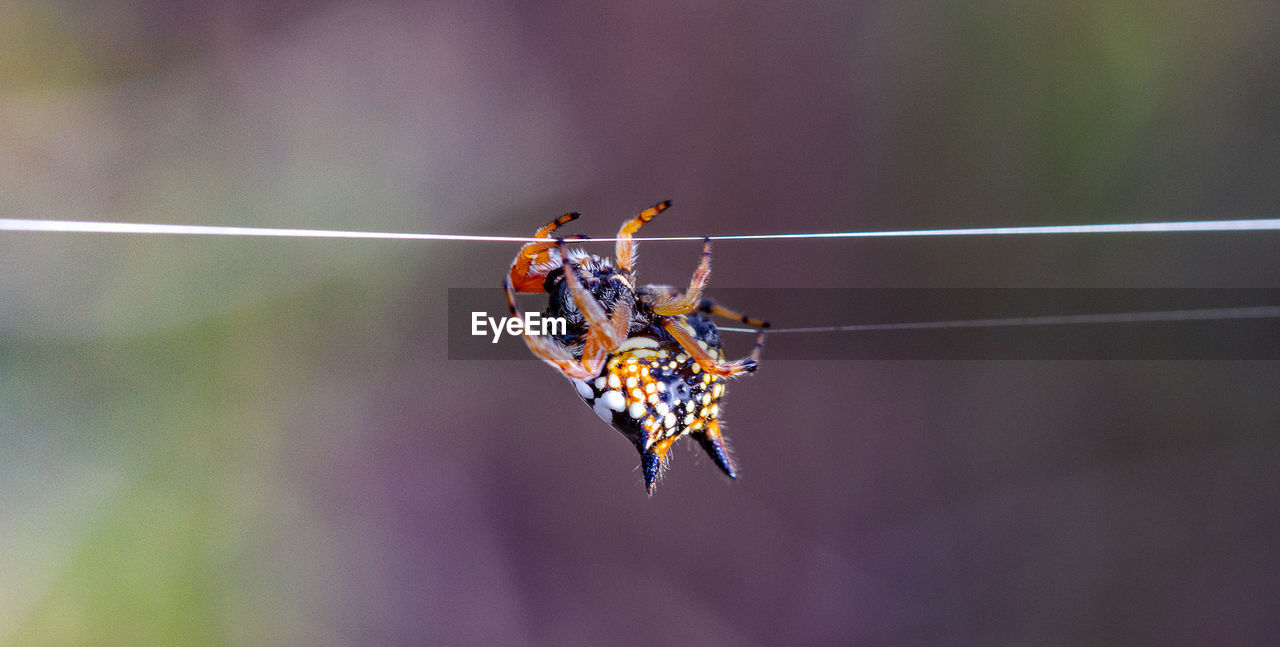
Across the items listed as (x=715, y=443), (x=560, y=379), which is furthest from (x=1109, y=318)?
(x=560, y=379)

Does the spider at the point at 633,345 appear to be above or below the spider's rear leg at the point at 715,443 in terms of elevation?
above

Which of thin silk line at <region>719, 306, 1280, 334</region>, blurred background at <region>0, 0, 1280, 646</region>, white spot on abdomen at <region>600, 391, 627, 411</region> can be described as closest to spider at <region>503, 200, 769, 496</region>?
white spot on abdomen at <region>600, 391, 627, 411</region>

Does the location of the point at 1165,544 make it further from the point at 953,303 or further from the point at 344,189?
the point at 344,189

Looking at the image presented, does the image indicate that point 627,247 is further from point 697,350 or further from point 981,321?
point 981,321

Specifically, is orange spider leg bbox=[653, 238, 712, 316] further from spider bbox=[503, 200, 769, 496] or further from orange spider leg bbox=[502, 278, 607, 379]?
orange spider leg bbox=[502, 278, 607, 379]

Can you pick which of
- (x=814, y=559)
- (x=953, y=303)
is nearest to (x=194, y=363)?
(x=814, y=559)

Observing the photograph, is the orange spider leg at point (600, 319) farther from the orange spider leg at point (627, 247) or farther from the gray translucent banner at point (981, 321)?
the gray translucent banner at point (981, 321)

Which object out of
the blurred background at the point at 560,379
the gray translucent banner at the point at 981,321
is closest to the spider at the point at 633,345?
the blurred background at the point at 560,379
